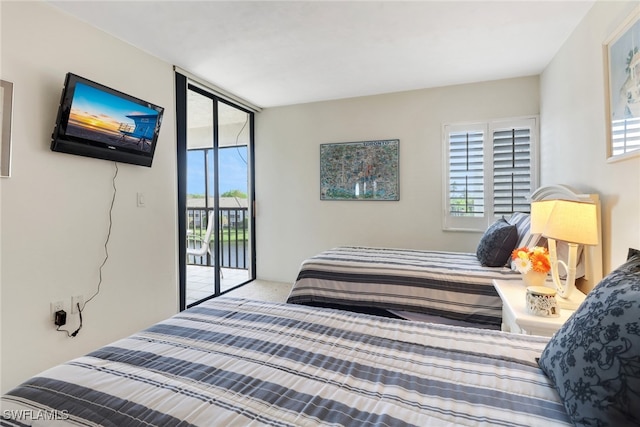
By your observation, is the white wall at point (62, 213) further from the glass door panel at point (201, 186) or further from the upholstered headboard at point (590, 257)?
the upholstered headboard at point (590, 257)

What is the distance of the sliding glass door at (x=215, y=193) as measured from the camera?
3.66 m

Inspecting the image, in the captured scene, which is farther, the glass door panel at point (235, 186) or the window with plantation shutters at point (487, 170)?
the glass door panel at point (235, 186)

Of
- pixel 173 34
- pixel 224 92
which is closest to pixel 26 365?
pixel 173 34

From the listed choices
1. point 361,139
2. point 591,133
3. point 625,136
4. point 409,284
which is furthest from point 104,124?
point 591,133

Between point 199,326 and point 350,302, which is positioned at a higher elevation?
point 199,326

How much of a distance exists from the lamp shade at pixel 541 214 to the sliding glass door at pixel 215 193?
2917 millimetres

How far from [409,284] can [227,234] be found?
3443 millimetres

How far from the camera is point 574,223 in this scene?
1582mm

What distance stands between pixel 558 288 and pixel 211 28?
2857 millimetres

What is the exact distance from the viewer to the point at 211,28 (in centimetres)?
233

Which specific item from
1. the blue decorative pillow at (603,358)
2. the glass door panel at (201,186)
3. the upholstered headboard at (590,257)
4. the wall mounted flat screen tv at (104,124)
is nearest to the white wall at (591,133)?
the upholstered headboard at (590,257)

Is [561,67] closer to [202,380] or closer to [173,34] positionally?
[173,34]

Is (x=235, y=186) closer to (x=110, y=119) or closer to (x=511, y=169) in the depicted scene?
(x=110, y=119)

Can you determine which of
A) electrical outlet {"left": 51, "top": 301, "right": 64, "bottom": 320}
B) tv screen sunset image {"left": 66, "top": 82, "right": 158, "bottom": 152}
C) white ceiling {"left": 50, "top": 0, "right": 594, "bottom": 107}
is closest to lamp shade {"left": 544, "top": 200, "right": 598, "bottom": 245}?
white ceiling {"left": 50, "top": 0, "right": 594, "bottom": 107}
